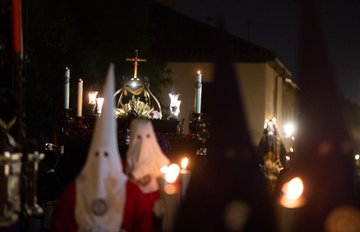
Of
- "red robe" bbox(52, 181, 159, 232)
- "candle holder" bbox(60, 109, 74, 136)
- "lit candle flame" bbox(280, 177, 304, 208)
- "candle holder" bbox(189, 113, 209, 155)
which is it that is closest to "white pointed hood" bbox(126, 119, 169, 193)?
"red robe" bbox(52, 181, 159, 232)

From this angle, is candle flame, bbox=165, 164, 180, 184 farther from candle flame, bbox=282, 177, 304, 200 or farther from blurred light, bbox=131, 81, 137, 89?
blurred light, bbox=131, 81, 137, 89

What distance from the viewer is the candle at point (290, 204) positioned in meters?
3.52

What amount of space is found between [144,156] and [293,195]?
76.4 inches

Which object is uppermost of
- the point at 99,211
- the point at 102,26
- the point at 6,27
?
the point at 102,26

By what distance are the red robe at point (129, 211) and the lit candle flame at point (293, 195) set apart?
1.50 metres

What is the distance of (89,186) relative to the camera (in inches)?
181

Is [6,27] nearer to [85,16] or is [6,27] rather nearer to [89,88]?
[89,88]

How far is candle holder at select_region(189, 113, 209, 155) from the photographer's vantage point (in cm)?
922

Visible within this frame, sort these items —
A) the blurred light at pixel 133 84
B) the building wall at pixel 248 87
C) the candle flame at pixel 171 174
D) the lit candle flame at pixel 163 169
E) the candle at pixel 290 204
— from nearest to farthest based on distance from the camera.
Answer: the candle at pixel 290 204, the candle flame at pixel 171 174, the lit candle flame at pixel 163 169, the blurred light at pixel 133 84, the building wall at pixel 248 87

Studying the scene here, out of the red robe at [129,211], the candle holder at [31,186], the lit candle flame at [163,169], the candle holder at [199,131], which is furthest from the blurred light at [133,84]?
the candle holder at [31,186]

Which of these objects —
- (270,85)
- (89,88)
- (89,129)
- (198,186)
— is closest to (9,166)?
(198,186)

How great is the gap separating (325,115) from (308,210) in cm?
52

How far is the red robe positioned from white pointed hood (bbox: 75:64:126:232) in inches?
2.6

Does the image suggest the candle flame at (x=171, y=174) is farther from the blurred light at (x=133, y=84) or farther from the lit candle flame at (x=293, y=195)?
the blurred light at (x=133, y=84)
